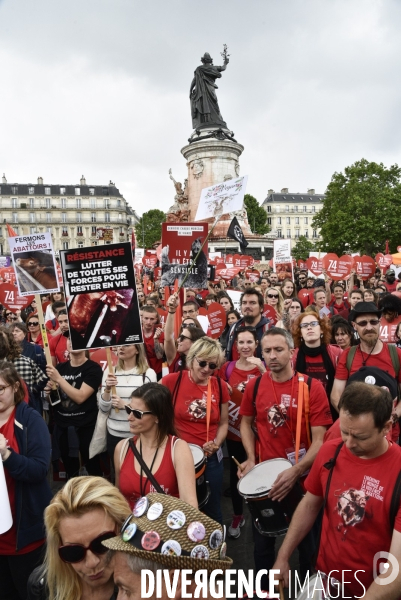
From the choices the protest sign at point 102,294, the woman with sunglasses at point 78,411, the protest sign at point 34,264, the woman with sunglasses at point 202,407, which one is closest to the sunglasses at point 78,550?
the woman with sunglasses at point 202,407

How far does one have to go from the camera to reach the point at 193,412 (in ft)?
11.9

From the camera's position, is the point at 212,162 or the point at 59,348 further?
the point at 212,162

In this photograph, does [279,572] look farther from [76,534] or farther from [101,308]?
[101,308]

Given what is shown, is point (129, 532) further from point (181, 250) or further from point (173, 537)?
point (181, 250)

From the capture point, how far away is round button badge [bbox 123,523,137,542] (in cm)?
144

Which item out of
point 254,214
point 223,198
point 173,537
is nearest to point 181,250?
point 223,198

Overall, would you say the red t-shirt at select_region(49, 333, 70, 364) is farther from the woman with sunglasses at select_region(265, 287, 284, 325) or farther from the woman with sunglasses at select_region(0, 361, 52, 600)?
the woman with sunglasses at select_region(265, 287, 284, 325)

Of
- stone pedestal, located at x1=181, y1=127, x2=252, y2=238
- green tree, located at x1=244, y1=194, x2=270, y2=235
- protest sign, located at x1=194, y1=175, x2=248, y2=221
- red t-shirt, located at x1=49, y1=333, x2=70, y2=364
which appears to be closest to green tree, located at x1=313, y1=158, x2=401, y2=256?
stone pedestal, located at x1=181, y1=127, x2=252, y2=238

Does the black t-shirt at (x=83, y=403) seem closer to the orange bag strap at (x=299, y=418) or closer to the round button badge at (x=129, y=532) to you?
the orange bag strap at (x=299, y=418)

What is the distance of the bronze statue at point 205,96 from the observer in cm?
→ 3212

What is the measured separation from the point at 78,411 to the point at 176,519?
331 centimetres

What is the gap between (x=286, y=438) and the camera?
3.24m

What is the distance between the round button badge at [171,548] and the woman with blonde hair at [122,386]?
251 centimetres

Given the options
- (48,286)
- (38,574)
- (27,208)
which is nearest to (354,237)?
(48,286)
